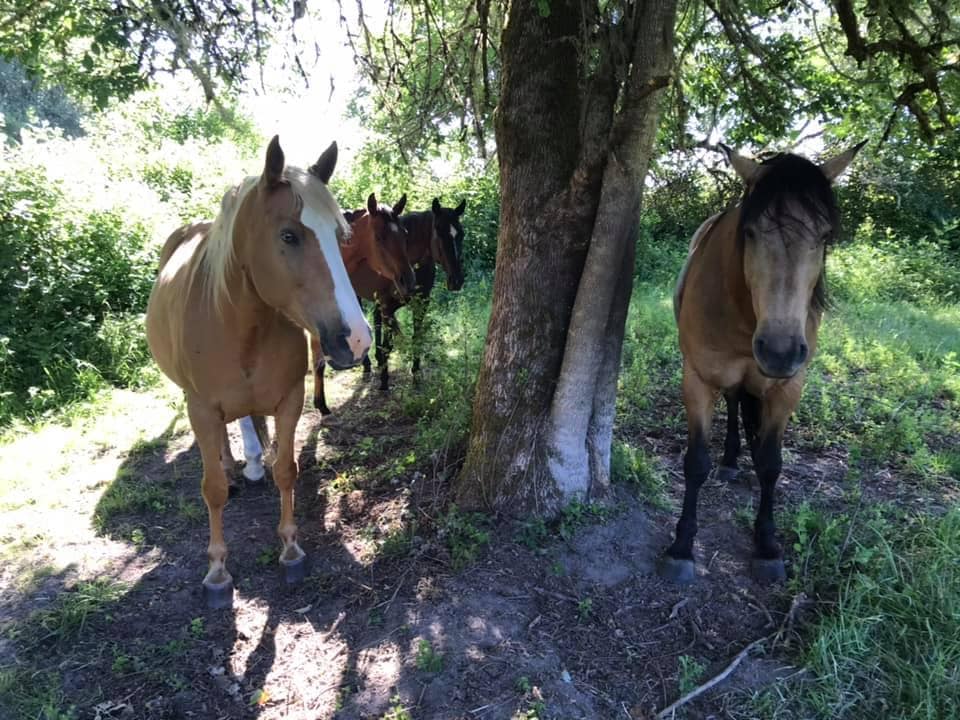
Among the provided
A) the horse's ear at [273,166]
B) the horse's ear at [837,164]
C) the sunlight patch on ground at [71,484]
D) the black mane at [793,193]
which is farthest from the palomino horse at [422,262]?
the horse's ear at [837,164]

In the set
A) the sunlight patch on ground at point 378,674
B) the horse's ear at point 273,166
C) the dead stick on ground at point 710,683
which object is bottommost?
the dead stick on ground at point 710,683

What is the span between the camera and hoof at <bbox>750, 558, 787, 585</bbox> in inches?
107

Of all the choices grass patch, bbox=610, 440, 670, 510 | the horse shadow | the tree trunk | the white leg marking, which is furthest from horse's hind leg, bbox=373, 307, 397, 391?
grass patch, bbox=610, 440, 670, 510

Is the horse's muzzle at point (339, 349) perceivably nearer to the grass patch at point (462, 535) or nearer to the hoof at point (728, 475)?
the grass patch at point (462, 535)

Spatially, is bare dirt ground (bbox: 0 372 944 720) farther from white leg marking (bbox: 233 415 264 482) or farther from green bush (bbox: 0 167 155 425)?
green bush (bbox: 0 167 155 425)

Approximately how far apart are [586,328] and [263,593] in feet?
7.38

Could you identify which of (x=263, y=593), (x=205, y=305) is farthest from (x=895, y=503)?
(x=205, y=305)

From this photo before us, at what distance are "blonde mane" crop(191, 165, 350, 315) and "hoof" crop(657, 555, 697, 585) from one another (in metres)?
2.26

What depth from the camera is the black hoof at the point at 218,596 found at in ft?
9.22

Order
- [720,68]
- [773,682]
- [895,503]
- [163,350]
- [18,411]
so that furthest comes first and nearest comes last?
[18,411]
[720,68]
[163,350]
[895,503]
[773,682]

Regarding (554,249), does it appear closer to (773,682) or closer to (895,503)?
(773,682)

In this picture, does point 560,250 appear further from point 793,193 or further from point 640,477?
point 640,477

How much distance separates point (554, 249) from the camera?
3006mm

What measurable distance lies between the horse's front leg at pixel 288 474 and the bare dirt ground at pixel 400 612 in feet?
0.35
